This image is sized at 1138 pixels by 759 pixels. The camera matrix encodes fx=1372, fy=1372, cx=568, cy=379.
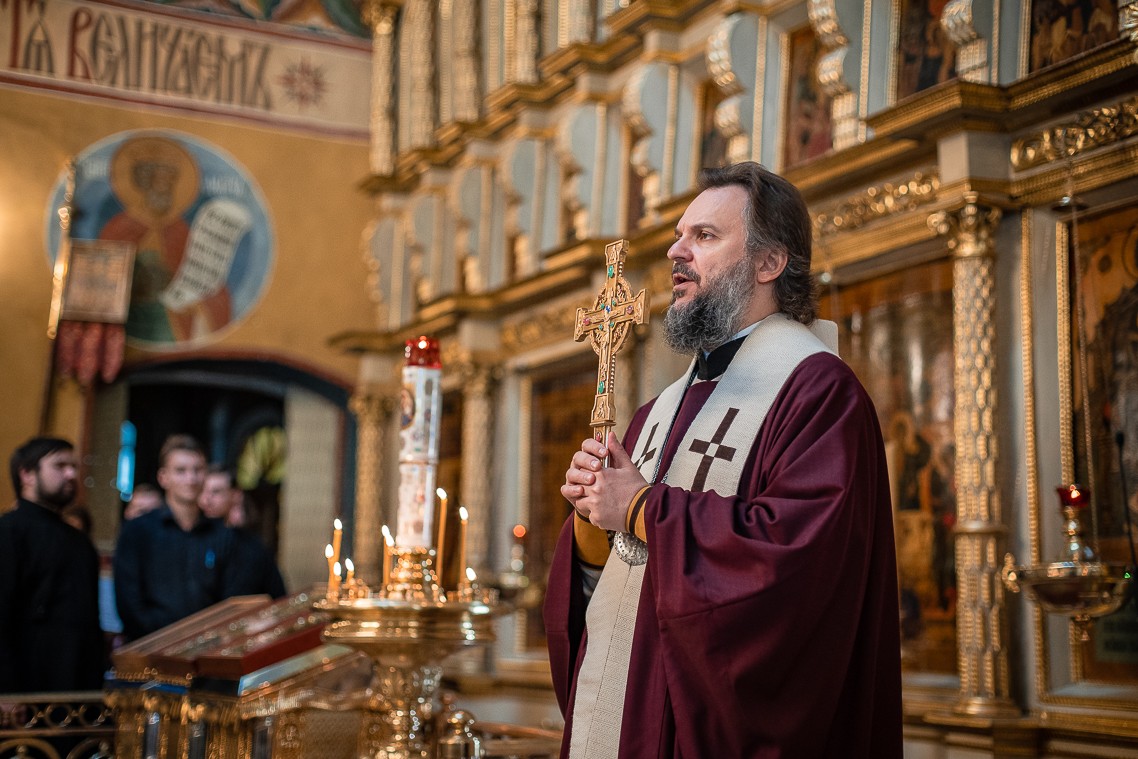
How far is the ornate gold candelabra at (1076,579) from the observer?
4.53 metres

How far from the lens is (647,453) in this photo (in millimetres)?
3197

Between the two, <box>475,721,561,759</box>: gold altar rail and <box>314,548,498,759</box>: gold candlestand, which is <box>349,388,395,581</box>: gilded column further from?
<box>314,548,498,759</box>: gold candlestand

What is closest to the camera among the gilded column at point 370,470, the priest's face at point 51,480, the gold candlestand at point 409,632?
the gold candlestand at point 409,632

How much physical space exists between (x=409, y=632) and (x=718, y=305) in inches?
57.9

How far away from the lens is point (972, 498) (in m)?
5.60

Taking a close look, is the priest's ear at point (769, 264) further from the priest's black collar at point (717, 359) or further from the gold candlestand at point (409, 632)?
the gold candlestand at point (409, 632)

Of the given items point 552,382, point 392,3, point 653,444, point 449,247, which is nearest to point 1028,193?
point 653,444

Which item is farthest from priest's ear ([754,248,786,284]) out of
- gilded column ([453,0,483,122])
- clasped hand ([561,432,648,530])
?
gilded column ([453,0,483,122])

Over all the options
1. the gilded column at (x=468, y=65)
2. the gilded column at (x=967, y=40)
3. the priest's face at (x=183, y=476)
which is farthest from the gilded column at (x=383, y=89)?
the gilded column at (x=967, y=40)

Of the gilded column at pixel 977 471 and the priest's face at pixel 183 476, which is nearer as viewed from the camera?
the gilded column at pixel 977 471

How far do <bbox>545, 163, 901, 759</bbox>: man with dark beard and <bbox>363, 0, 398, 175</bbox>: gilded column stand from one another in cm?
973

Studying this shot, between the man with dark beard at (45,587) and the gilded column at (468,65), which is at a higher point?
the gilded column at (468,65)

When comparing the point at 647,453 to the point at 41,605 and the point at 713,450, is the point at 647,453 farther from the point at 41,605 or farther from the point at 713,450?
the point at 41,605

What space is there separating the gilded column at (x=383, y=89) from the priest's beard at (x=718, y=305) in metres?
9.85
